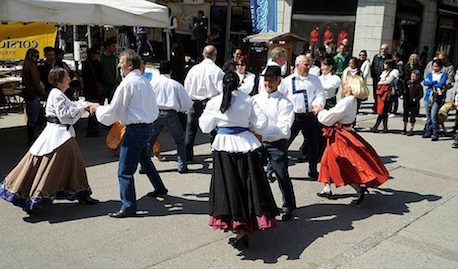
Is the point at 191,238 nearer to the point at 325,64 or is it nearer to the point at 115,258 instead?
the point at 115,258

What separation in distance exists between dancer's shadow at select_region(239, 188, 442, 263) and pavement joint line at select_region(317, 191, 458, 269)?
→ 0.27 meters

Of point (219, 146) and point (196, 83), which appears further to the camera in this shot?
point (196, 83)

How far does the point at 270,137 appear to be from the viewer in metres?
5.05

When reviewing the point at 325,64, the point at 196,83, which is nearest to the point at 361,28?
the point at 325,64

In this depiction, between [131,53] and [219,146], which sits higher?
[131,53]

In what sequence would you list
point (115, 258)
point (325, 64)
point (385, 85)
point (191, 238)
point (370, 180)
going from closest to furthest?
1. point (115, 258)
2. point (191, 238)
3. point (370, 180)
4. point (325, 64)
5. point (385, 85)

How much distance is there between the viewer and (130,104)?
495 centimetres

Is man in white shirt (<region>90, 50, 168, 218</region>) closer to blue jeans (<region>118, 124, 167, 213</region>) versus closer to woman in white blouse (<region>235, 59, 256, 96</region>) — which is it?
blue jeans (<region>118, 124, 167, 213</region>)

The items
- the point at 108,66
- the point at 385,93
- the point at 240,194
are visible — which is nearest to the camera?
the point at 240,194

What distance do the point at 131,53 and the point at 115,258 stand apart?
2168 mm

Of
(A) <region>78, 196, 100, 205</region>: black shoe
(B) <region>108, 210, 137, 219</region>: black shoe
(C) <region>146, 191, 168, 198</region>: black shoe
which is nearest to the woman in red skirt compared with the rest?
(C) <region>146, 191, 168, 198</region>: black shoe

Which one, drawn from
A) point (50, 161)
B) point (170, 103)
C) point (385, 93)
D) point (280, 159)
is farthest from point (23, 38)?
point (280, 159)

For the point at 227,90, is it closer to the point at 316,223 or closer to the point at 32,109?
the point at 316,223

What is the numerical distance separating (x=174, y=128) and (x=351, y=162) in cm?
264
